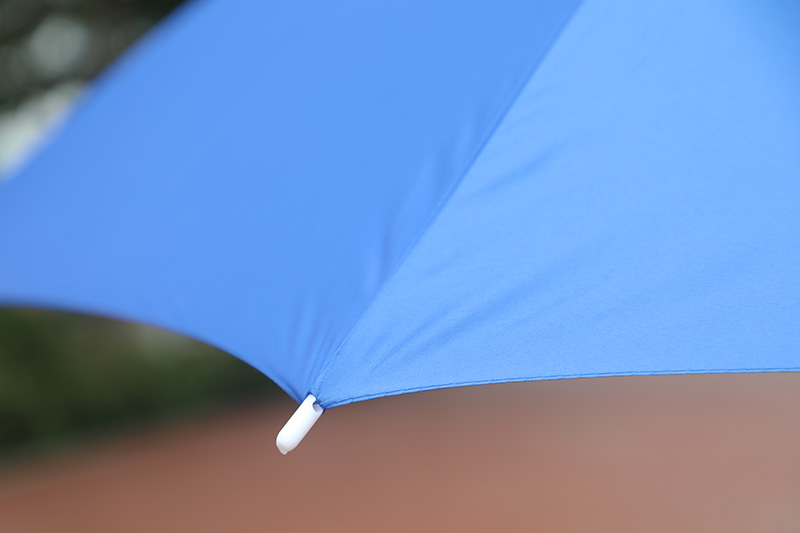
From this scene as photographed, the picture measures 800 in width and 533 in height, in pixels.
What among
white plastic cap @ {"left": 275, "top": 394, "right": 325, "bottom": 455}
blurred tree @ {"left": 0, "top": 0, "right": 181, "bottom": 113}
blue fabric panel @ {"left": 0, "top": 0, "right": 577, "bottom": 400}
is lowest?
white plastic cap @ {"left": 275, "top": 394, "right": 325, "bottom": 455}

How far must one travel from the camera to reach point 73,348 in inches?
268

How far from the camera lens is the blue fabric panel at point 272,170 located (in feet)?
3.98

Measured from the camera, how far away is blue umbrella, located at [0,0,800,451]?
3.44ft

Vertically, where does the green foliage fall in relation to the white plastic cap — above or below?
above

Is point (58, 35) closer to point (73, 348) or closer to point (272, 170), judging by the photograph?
point (73, 348)

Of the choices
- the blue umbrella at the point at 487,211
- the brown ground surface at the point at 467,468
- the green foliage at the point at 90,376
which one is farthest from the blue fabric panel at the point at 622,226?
the green foliage at the point at 90,376

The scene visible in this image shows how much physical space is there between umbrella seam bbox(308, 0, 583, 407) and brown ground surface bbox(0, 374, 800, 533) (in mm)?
3954

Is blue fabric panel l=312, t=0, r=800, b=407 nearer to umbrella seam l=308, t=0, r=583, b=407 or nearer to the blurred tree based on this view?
umbrella seam l=308, t=0, r=583, b=407

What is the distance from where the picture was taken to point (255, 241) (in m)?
1.35

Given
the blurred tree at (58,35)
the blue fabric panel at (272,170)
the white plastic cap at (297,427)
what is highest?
the blurred tree at (58,35)

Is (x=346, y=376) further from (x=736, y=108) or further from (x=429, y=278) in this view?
(x=736, y=108)

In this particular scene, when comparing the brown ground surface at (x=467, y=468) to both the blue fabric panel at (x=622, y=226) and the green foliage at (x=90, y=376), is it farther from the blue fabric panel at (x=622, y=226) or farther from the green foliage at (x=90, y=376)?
the blue fabric panel at (x=622, y=226)

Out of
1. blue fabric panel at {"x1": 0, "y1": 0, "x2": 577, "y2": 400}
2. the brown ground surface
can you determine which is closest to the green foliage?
the brown ground surface

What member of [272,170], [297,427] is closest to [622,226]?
[297,427]
